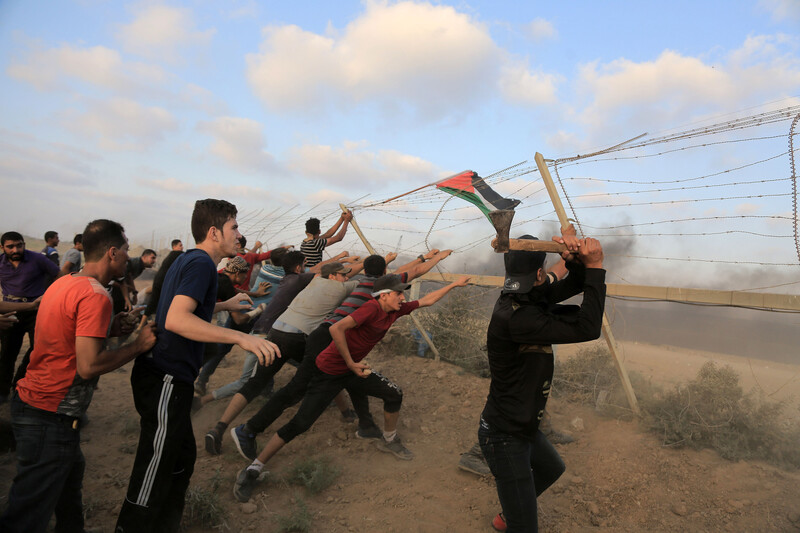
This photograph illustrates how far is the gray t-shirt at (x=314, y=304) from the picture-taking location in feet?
14.9

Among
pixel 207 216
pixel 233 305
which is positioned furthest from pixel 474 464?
pixel 207 216

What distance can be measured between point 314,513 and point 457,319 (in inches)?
191

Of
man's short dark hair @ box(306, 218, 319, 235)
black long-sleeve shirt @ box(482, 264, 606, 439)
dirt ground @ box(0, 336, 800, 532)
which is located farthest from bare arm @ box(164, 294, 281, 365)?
man's short dark hair @ box(306, 218, 319, 235)

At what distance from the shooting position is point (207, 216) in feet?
8.34

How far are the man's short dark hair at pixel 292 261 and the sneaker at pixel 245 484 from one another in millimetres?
2305

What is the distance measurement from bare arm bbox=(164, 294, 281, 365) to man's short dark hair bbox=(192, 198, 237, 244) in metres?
0.47

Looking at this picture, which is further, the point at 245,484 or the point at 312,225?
the point at 312,225

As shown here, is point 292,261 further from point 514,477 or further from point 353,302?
point 514,477

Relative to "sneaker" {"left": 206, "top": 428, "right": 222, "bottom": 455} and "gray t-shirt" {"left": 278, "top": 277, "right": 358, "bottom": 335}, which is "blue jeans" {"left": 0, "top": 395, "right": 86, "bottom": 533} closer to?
"sneaker" {"left": 206, "top": 428, "right": 222, "bottom": 455}

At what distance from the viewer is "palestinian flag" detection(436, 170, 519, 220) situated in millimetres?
5355

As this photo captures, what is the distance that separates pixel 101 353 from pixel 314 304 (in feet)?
7.79

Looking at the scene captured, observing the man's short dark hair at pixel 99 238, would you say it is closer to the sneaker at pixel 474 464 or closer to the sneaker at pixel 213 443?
the sneaker at pixel 213 443

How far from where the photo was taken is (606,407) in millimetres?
5613

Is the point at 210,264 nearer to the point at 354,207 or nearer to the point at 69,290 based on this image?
the point at 69,290
